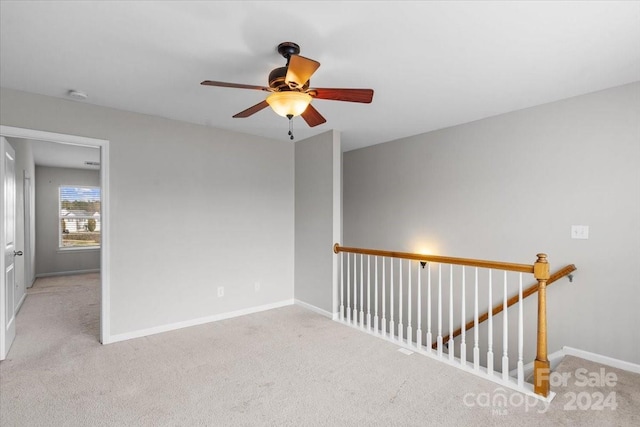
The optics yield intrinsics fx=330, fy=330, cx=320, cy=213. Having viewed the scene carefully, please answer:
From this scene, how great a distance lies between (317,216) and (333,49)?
2378 millimetres

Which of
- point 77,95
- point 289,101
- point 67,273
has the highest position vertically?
point 77,95

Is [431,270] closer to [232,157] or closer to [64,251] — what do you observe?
[232,157]

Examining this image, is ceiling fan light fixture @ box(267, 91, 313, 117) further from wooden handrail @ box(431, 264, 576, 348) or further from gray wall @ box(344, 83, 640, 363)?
wooden handrail @ box(431, 264, 576, 348)

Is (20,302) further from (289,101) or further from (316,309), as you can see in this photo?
(289,101)

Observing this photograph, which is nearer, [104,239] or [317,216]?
[104,239]

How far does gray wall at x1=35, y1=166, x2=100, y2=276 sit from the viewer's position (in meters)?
7.06

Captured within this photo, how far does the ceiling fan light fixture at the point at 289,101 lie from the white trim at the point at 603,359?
3.12 metres

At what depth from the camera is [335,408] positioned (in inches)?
85.1

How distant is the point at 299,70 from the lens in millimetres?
1804

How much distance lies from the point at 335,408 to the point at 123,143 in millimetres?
3109

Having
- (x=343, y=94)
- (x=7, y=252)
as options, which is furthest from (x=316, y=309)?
(x=7, y=252)

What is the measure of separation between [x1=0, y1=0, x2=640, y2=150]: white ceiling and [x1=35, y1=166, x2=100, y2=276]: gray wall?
5513mm

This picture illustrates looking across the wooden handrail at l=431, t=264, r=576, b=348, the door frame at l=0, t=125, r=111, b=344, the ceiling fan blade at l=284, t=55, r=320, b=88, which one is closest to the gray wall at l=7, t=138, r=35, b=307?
the door frame at l=0, t=125, r=111, b=344

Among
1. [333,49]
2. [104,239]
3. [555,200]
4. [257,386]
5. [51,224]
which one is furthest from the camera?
[51,224]
